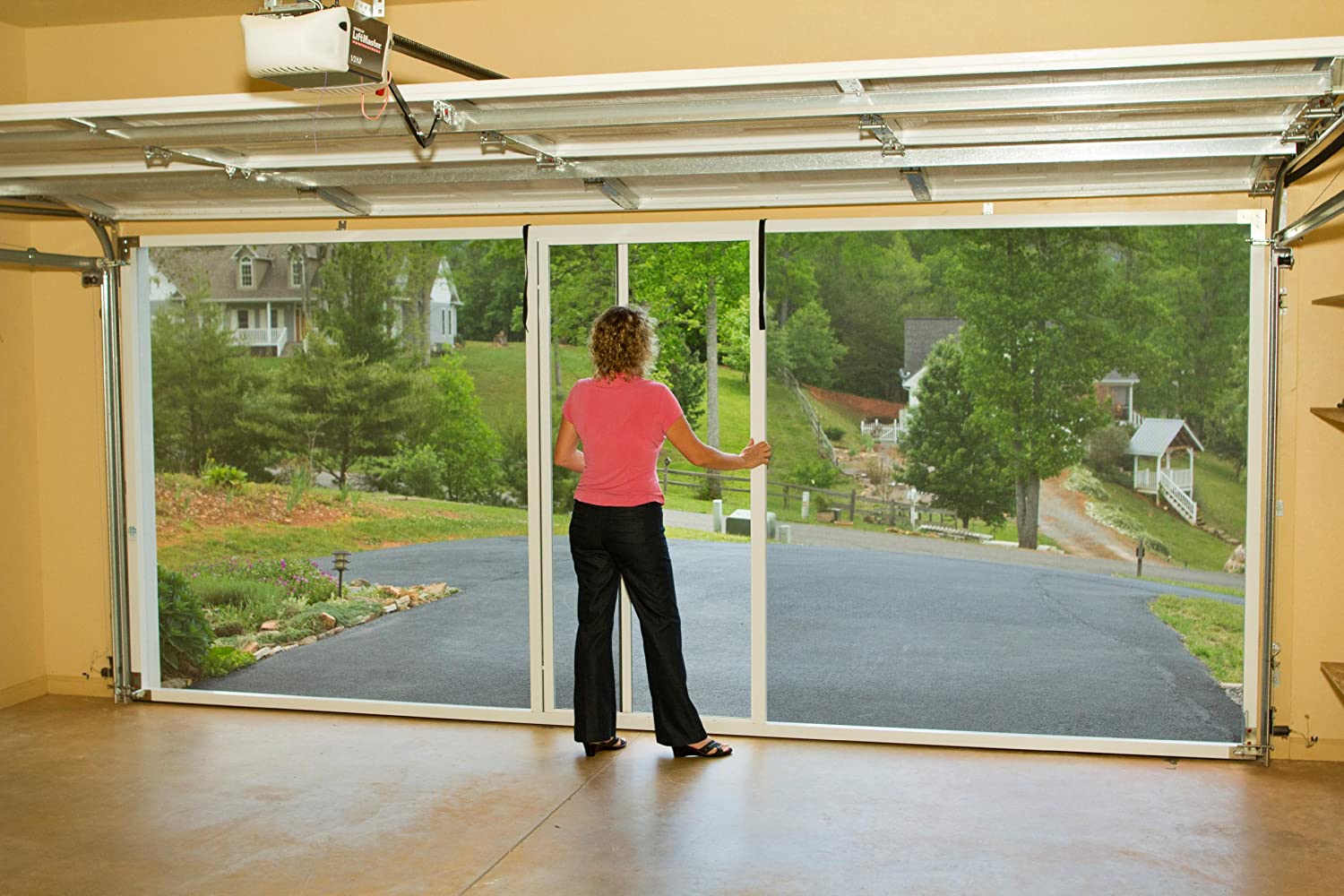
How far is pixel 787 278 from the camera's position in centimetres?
580

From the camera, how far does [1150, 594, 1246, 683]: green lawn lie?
5.84m

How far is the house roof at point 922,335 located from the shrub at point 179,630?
3743mm

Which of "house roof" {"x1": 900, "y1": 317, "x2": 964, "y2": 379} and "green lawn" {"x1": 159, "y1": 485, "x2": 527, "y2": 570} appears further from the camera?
"green lawn" {"x1": 159, "y1": 485, "x2": 527, "y2": 570}

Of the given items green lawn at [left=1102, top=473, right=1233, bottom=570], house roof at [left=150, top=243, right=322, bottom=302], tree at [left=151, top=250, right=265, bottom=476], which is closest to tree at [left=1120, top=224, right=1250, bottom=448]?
green lawn at [left=1102, top=473, right=1233, bottom=570]

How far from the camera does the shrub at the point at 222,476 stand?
6965 millimetres

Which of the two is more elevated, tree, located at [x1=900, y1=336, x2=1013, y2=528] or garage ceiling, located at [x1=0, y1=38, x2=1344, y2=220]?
garage ceiling, located at [x1=0, y1=38, x2=1344, y2=220]

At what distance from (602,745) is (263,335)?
3.01m

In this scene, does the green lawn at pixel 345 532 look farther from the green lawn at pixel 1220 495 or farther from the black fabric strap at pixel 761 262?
the green lawn at pixel 1220 495

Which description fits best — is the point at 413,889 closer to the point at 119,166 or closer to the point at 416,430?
the point at 119,166

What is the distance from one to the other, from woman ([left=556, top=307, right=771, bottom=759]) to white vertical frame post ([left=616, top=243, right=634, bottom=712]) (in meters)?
0.44

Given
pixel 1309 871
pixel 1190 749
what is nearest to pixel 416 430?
pixel 1190 749

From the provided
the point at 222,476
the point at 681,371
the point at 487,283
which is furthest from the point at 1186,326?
the point at 222,476

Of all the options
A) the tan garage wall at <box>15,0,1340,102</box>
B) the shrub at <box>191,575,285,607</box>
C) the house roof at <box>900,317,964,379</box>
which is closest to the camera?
the tan garage wall at <box>15,0,1340,102</box>

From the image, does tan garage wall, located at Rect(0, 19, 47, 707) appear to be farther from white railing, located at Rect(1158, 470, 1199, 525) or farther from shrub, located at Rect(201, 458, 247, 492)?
white railing, located at Rect(1158, 470, 1199, 525)
